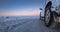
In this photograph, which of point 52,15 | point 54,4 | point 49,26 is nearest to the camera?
point 54,4

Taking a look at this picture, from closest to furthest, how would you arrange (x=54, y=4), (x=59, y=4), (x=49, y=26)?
1. (x=59, y=4)
2. (x=54, y=4)
3. (x=49, y=26)

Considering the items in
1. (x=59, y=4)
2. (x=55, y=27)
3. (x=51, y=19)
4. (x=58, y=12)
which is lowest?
(x=55, y=27)

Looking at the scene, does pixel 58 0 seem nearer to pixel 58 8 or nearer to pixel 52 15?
pixel 58 8

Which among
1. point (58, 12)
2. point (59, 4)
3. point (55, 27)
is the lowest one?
point (55, 27)

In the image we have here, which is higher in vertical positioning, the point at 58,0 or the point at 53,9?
the point at 58,0

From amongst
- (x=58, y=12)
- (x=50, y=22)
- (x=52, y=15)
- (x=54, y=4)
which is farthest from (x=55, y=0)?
(x=50, y=22)

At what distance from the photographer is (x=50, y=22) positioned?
6371 millimetres

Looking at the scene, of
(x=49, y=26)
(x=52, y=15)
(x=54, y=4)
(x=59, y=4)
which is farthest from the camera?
(x=49, y=26)

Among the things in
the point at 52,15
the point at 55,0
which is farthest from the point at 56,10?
the point at 52,15

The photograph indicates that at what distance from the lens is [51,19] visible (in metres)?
A: 6.16

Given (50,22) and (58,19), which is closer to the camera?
(58,19)

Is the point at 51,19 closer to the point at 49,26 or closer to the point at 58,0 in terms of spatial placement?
the point at 49,26

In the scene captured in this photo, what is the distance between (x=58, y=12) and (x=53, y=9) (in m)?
0.35

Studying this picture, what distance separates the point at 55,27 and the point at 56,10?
1421 mm
